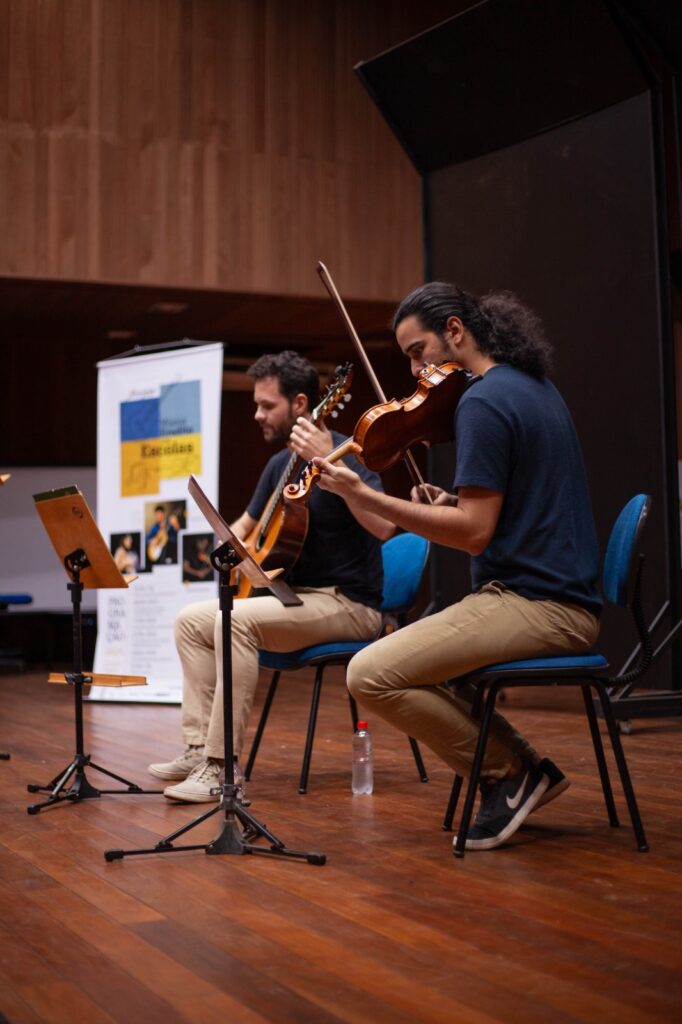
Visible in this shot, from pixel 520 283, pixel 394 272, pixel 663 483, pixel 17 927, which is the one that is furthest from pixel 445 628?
pixel 394 272

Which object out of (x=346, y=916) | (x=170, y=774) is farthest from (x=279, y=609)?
(x=346, y=916)

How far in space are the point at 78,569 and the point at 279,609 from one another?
2.02 feet

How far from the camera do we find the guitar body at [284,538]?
3668 mm

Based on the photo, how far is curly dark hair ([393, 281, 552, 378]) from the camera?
9.73 ft

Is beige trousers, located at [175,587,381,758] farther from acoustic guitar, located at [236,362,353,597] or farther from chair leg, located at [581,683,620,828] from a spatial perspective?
chair leg, located at [581,683,620,828]

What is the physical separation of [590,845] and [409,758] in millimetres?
1486

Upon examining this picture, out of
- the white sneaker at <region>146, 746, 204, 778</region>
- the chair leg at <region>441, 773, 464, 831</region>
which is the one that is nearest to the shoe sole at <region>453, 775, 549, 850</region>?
the chair leg at <region>441, 773, 464, 831</region>

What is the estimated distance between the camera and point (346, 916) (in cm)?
235

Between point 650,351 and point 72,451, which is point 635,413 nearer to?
point 650,351

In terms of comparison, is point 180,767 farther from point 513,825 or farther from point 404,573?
point 513,825

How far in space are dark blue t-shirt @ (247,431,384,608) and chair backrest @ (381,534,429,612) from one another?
18cm

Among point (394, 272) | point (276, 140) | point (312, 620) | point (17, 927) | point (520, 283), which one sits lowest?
point (17, 927)

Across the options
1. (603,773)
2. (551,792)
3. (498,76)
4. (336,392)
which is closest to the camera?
(551,792)

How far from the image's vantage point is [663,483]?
530 centimetres
